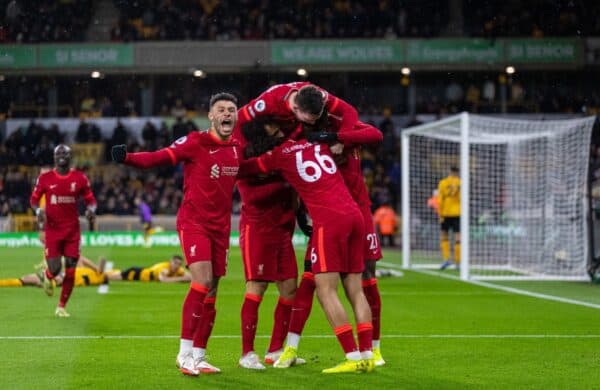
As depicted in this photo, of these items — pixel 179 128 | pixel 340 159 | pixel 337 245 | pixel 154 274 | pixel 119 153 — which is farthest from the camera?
pixel 179 128

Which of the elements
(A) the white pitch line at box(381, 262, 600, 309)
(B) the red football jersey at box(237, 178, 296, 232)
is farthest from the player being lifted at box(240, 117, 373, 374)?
(A) the white pitch line at box(381, 262, 600, 309)

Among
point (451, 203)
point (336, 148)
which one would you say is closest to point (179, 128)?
point (451, 203)

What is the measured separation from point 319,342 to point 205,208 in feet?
7.99

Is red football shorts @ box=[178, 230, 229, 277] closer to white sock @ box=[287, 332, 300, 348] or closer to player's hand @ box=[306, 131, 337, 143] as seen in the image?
white sock @ box=[287, 332, 300, 348]

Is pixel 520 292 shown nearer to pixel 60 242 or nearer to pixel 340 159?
pixel 60 242

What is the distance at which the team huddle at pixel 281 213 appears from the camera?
7895mm

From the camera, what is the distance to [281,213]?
8.62m

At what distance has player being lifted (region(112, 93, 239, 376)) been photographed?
809cm

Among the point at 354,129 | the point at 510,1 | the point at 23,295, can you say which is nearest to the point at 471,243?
the point at 23,295

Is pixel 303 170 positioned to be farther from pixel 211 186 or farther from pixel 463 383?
pixel 463 383

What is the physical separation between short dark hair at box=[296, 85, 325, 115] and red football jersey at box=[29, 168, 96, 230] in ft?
19.8

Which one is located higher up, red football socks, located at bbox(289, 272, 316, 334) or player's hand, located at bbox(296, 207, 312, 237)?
player's hand, located at bbox(296, 207, 312, 237)

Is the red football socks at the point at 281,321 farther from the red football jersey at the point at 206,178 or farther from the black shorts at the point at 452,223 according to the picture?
the black shorts at the point at 452,223

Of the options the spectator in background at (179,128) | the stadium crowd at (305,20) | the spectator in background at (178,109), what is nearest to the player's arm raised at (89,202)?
the spectator in background at (179,128)
